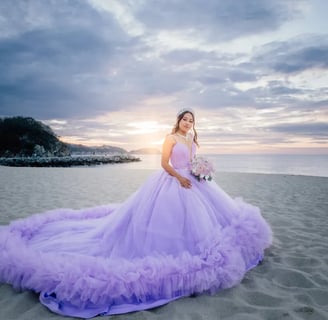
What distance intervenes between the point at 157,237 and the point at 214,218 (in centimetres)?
74

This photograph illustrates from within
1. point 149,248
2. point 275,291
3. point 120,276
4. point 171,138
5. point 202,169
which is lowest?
point 275,291

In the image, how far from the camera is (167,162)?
3787mm

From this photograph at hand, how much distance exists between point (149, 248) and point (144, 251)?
0.20 feet

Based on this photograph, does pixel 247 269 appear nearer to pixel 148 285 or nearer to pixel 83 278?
pixel 148 285

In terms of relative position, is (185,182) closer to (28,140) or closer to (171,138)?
(171,138)

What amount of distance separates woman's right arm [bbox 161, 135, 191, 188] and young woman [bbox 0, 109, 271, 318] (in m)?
0.01

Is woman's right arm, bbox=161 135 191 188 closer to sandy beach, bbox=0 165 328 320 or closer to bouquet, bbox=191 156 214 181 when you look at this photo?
bouquet, bbox=191 156 214 181

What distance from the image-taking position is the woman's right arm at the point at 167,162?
3.62 meters

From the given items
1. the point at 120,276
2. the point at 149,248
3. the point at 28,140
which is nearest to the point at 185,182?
the point at 149,248

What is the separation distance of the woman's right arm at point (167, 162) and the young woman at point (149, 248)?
0.01 metres

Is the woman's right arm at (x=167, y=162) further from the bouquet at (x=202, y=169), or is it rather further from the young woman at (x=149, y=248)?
the bouquet at (x=202, y=169)

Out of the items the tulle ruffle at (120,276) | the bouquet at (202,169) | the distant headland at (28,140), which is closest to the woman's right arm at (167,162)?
the bouquet at (202,169)

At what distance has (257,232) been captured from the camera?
345cm

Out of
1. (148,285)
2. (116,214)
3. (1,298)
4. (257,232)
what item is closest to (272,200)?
(257,232)
